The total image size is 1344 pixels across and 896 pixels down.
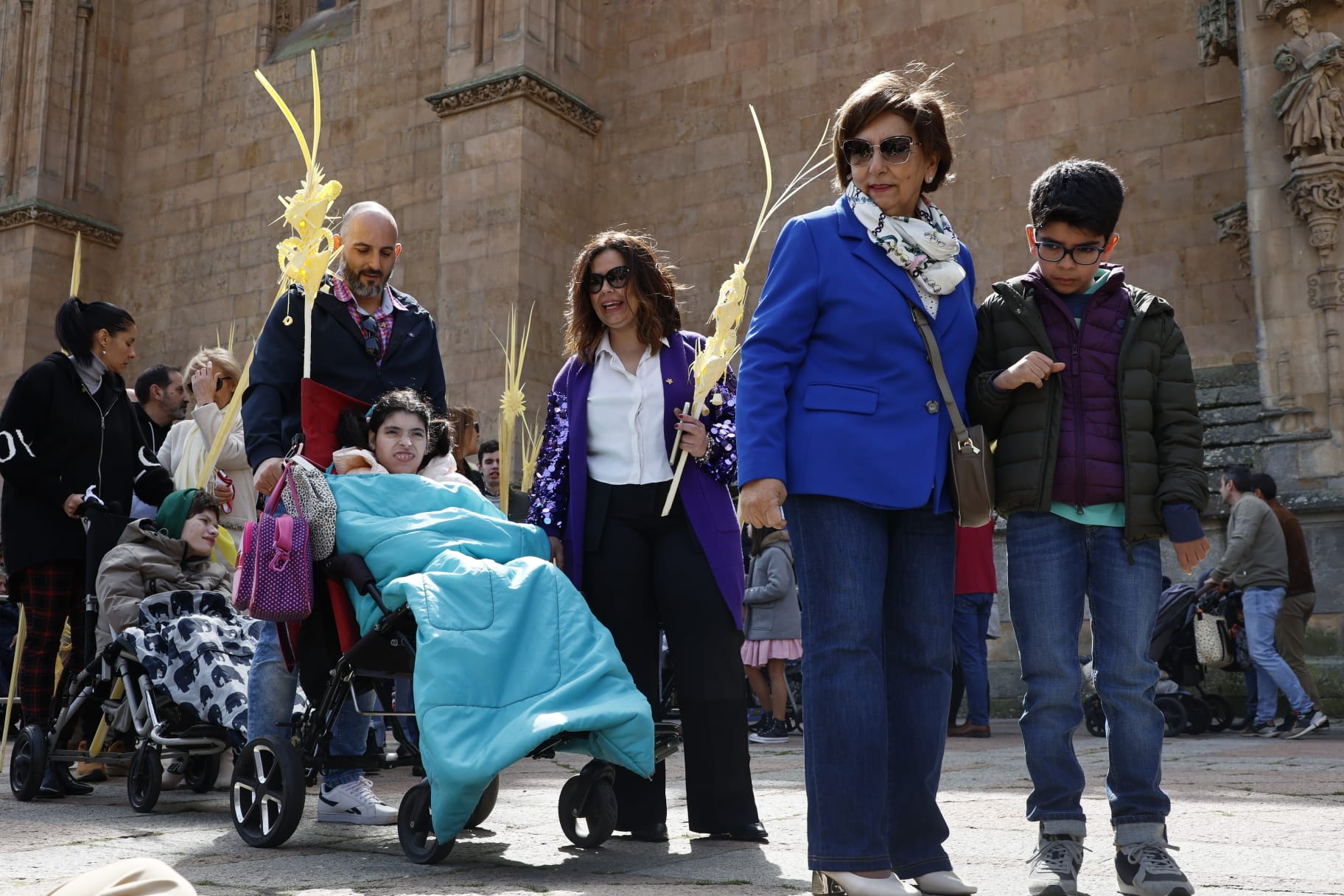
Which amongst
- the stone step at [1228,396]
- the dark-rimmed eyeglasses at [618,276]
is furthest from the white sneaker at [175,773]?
the stone step at [1228,396]

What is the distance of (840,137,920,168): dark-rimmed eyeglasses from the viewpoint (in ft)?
9.98

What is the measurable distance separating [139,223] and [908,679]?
1797 centimetres

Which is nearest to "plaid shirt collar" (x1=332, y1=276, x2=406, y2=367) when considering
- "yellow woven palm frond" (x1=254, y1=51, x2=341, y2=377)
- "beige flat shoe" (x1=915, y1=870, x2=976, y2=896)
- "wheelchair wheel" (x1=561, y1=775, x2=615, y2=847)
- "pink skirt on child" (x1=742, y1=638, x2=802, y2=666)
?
"yellow woven palm frond" (x1=254, y1=51, x2=341, y2=377)

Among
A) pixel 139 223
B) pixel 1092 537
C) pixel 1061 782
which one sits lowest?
pixel 1061 782

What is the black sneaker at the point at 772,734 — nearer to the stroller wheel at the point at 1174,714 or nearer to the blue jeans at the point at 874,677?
the stroller wheel at the point at 1174,714

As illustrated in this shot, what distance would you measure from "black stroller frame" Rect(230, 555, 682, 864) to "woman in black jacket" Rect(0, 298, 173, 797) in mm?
2230

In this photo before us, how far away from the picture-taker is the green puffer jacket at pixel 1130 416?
3.04 metres

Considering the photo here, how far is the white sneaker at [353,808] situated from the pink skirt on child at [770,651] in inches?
176

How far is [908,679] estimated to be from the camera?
9.82 feet

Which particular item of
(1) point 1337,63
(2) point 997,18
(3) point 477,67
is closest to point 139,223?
(3) point 477,67

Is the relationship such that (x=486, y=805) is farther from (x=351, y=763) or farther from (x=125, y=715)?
(x=125, y=715)

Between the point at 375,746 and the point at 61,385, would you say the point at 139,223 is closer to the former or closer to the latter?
the point at 61,385

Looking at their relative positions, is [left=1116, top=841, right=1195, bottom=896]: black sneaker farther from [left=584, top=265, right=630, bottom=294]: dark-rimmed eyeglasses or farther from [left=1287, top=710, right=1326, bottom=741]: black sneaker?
[left=1287, top=710, right=1326, bottom=741]: black sneaker

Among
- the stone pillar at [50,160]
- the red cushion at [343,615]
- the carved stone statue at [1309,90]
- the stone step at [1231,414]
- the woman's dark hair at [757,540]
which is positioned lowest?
the red cushion at [343,615]
